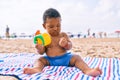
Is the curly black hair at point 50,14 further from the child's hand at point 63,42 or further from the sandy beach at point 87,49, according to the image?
the sandy beach at point 87,49

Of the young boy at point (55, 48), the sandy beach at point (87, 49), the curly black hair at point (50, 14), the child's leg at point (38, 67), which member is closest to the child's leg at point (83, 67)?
the young boy at point (55, 48)

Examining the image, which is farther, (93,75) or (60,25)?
(60,25)

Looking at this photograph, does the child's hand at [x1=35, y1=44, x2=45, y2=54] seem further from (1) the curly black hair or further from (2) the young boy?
(1) the curly black hair

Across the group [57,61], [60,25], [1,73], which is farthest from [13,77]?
[60,25]

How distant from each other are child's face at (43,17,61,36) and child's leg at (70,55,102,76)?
0.44 meters

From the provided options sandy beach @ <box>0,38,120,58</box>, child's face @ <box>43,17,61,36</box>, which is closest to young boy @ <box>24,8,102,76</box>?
Answer: child's face @ <box>43,17,61,36</box>

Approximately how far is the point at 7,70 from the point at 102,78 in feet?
4.54

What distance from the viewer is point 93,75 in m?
3.34

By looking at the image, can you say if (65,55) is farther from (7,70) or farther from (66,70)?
(7,70)

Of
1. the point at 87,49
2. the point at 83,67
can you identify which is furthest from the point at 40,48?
the point at 87,49

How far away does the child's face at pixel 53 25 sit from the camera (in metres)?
3.85

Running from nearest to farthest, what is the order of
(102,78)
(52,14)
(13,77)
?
1. (102,78)
2. (13,77)
3. (52,14)

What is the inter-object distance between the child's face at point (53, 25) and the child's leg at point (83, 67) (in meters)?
0.44

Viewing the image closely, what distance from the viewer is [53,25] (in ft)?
12.7
